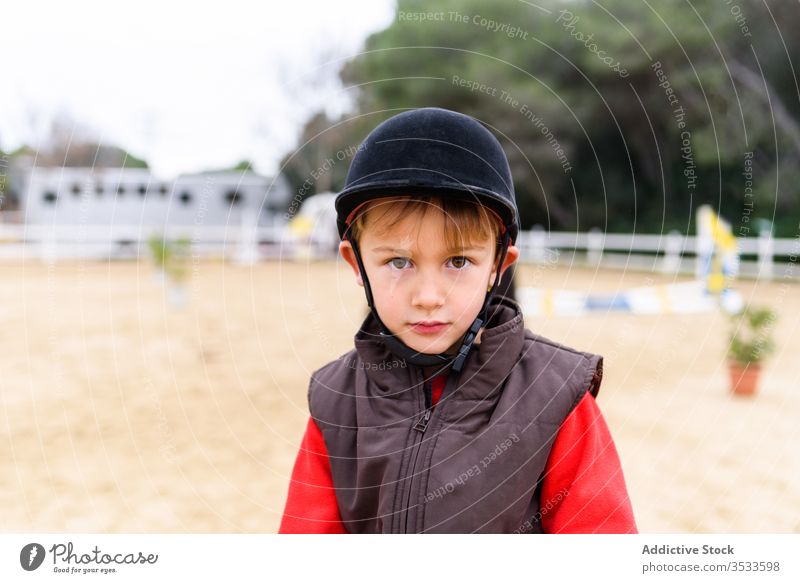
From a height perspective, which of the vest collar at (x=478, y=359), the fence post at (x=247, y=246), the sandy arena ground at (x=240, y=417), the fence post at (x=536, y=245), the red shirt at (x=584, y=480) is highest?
the fence post at (x=536, y=245)

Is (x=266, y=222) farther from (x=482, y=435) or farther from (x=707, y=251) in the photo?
(x=482, y=435)

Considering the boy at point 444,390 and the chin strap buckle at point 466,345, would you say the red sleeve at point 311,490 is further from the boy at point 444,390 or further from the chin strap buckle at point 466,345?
the chin strap buckle at point 466,345

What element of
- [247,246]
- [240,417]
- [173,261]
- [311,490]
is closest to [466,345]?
[311,490]

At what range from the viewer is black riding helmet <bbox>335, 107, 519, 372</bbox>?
1.44 metres

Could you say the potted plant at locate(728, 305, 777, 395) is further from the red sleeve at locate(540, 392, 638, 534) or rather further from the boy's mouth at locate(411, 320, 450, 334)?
the boy's mouth at locate(411, 320, 450, 334)

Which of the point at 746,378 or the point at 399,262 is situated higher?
the point at 399,262

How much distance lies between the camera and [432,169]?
1.44 metres

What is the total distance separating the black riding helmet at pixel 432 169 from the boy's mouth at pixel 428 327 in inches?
2.4

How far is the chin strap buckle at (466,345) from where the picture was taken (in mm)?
1489

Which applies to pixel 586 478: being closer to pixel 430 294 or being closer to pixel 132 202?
pixel 430 294

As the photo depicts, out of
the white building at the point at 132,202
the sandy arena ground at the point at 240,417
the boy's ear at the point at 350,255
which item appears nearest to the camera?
the boy's ear at the point at 350,255

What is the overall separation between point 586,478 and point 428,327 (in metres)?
0.45

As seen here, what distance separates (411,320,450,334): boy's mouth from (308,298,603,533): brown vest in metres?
0.10

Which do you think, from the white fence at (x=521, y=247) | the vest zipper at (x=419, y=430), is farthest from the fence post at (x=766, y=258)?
the vest zipper at (x=419, y=430)
